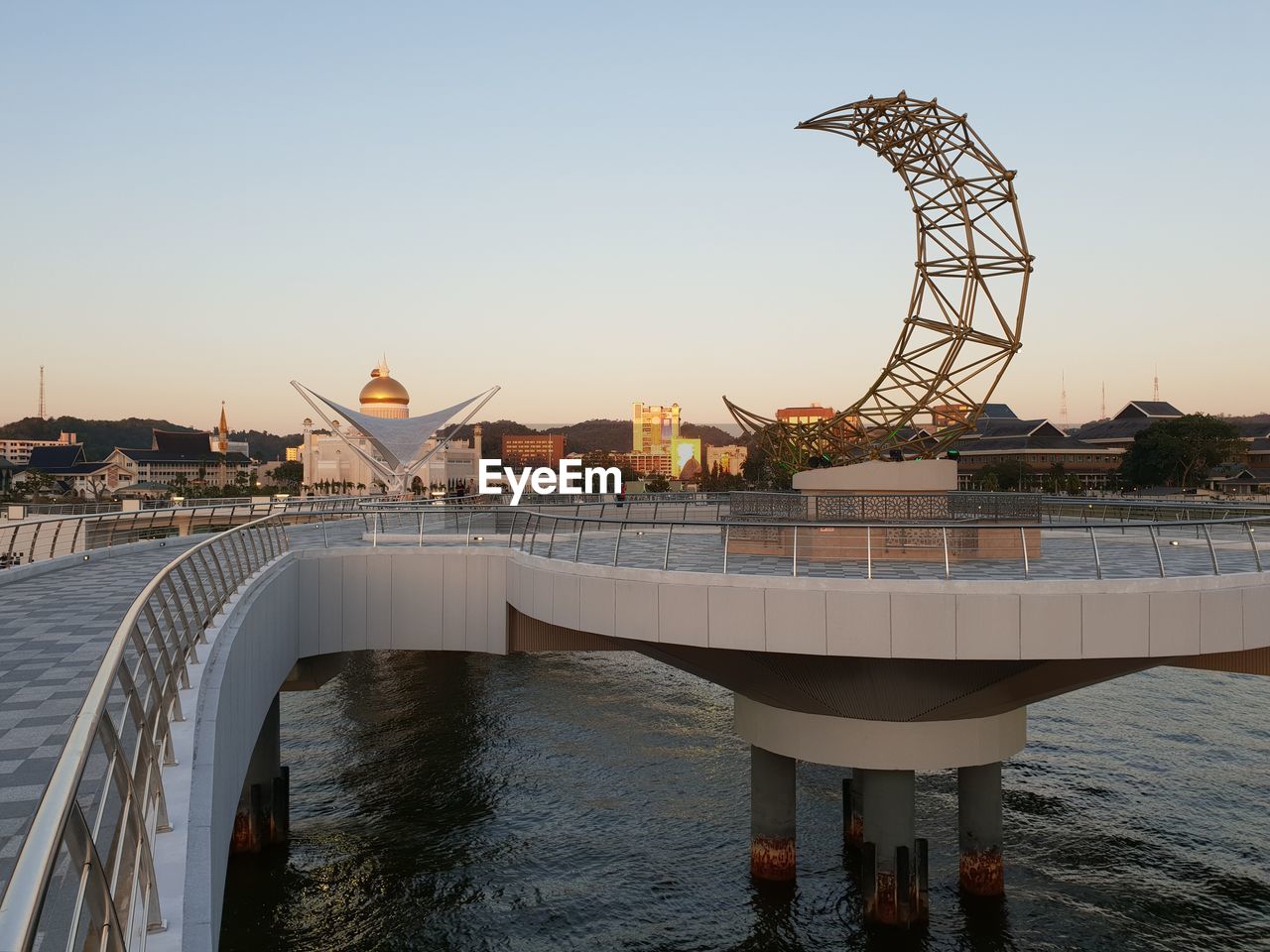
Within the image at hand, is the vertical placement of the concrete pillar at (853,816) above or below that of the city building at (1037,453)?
below

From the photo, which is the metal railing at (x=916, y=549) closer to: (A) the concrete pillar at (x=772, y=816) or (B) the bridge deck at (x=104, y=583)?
(B) the bridge deck at (x=104, y=583)

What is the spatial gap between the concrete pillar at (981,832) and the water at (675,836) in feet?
1.70

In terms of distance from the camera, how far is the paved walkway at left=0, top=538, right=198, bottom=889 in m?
7.03

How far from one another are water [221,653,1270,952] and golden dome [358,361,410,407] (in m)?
121

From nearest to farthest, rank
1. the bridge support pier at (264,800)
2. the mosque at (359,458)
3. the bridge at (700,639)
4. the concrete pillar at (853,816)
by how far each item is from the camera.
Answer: the bridge at (700,639)
the concrete pillar at (853,816)
the bridge support pier at (264,800)
the mosque at (359,458)

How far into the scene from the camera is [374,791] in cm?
3138

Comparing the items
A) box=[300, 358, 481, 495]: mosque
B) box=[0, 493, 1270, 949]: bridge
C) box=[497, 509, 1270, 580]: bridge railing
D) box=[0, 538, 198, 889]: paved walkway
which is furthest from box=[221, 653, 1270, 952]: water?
box=[300, 358, 481, 495]: mosque

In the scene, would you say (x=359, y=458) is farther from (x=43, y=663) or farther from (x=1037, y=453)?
(x=43, y=663)

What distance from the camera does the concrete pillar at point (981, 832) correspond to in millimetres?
21781

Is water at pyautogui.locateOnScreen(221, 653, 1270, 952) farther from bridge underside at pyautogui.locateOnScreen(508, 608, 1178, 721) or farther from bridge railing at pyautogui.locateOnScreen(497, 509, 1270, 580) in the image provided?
bridge railing at pyautogui.locateOnScreen(497, 509, 1270, 580)

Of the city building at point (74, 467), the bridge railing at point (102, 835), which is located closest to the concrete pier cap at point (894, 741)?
the bridge railing at point (102, 835)

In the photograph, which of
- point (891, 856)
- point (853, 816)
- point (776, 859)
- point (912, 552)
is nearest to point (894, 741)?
point (891, 856)

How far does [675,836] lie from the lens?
89.2 feet

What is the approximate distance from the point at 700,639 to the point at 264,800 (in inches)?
591
